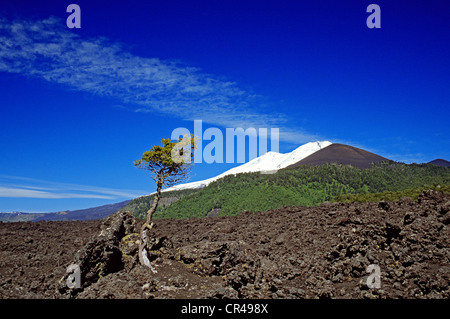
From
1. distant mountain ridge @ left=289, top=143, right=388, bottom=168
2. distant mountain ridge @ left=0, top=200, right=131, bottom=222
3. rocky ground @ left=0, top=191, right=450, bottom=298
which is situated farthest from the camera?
distant mountain ridge @ left=289, top=143, right=388, bottom=168

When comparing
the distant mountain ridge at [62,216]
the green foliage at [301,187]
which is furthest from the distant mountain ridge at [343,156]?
the distant mountain ridge at [62,216]

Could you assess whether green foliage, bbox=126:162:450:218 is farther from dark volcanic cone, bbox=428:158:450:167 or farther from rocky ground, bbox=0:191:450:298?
dark volcanic cone, bbox=428:158:450:167

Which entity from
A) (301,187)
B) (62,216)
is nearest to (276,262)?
(301,187)

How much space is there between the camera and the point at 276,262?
40.2 feet

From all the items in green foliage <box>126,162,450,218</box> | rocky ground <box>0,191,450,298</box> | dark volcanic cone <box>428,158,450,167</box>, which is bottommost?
rocky ground <box>0,191,450,298</box>

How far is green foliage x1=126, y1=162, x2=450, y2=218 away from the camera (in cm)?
6306

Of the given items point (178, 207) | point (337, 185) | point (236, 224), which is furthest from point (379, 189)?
point (236, 224)

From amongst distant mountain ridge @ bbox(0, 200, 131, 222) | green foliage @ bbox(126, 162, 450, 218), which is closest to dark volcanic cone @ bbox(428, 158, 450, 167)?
green foliage @ bbox(126, 162, 450, 218)

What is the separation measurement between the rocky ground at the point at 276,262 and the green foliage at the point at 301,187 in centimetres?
4467

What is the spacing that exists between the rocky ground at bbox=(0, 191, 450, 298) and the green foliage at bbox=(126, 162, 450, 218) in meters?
44.7

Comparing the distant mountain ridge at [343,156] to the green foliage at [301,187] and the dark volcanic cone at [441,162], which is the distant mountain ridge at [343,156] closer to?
the dark volcanic cone at [441,162]

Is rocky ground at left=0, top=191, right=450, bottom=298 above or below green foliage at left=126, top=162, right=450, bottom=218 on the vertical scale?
below
